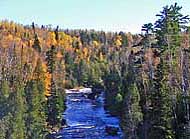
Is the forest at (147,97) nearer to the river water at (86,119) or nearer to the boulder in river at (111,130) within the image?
the river water at (86,119)

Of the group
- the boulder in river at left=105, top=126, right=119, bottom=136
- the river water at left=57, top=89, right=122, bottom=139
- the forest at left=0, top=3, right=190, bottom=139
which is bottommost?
the river water at left=57, top=89, right=122, bottom=139

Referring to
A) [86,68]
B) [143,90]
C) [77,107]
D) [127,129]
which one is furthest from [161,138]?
[86,68]

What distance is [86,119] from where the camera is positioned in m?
102

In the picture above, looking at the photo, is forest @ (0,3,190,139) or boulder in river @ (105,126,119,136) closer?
forest @ (0,3,190,139)

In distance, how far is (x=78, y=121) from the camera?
99.9m

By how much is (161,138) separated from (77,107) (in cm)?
7817

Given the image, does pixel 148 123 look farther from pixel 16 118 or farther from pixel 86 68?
pixel 86 68

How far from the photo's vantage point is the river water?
267 feet

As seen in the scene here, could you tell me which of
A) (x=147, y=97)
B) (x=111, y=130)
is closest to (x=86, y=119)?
(x=111, y=130)

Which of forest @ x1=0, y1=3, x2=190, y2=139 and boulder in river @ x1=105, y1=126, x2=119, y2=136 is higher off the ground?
forest @ x1=0, y1=3, x2=190, y2=139

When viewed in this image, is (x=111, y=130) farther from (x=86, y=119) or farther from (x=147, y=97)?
(x=147, y=97)

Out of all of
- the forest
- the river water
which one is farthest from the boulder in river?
the forest

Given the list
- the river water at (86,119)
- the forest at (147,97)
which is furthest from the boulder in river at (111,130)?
the forest at (147,97)

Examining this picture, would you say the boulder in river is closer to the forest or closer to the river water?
the river water
